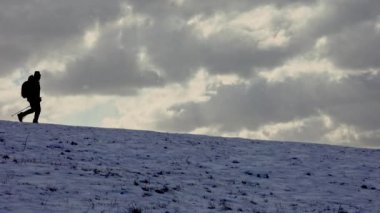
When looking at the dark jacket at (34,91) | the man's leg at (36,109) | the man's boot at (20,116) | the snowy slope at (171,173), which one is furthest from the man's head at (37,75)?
the snowy slope at (171,173)

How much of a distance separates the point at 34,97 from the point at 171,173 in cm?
1052

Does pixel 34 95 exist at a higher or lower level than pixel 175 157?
higher

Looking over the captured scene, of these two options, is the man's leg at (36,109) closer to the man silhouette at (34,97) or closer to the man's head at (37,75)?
the man silhouette at (34,97)

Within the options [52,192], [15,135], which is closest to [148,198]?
[52,192]

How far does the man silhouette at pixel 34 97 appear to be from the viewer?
2470 cm

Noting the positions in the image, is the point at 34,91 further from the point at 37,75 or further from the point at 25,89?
→ the point at 37,75

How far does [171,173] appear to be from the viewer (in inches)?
660

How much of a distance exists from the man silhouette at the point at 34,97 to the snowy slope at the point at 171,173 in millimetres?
2320

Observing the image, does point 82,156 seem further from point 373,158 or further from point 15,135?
point 373,158

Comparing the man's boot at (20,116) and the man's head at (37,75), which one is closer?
the man's boot at (20,116)

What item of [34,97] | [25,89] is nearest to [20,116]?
[34,97]

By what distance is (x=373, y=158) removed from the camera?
23344mm

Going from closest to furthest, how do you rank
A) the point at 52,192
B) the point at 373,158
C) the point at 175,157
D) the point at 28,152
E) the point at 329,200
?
1. the point at 52,192
2. the point at 329,200
3. the point at 28,152
4. the point at 175,157
5. the point at 373,158

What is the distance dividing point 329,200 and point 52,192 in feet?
25.7
